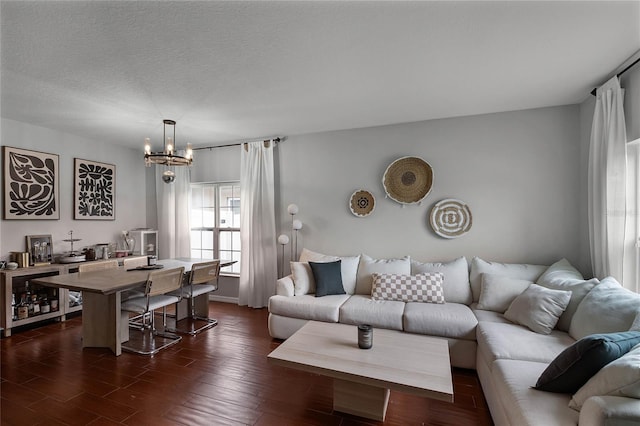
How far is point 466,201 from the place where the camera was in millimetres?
3486

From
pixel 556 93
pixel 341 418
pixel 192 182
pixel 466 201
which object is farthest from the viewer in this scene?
pixel 192 182

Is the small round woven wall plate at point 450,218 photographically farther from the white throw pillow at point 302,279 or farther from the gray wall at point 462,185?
the white throw pillow at point 302,279

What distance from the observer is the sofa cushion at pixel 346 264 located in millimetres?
3555

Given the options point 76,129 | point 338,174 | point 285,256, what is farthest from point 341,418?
point 76,129

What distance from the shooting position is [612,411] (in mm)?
1099

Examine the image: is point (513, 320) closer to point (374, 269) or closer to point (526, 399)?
point (526, 399)

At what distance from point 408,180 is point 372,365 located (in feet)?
8.02

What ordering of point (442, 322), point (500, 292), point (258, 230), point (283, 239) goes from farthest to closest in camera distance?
1. point (258, 230)
2. point (283, 239)
3. point (500, 292)
4. point (442, 322)

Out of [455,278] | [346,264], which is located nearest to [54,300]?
[346,264]

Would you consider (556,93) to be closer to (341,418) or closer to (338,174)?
(338,174)

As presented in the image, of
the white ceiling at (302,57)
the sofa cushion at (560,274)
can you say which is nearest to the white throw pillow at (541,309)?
the sofa cushion at (560,274)

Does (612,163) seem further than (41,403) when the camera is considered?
Yes

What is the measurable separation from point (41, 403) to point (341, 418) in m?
2.19

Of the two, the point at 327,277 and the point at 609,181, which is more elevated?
the point at 609,181
